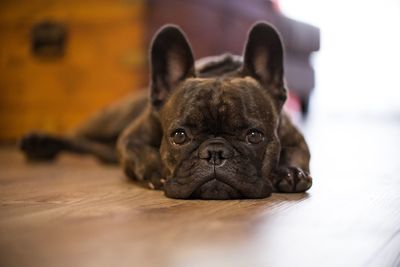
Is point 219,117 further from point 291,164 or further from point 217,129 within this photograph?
point 291,164

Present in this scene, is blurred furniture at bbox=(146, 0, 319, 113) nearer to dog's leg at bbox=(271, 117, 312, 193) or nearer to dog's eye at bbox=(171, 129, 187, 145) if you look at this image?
dog's leg at bbox=(271, 117, 312, 193)

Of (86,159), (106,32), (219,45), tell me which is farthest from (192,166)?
(219,45)

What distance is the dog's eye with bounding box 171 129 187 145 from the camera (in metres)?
2.07

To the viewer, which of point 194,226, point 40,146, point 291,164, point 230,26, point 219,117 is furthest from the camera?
point 230,26

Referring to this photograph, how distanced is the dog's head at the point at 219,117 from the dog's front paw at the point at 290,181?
5 centimetres

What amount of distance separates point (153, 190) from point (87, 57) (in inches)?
105

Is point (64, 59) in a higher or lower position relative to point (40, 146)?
higher

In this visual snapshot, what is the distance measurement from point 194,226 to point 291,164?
855 mm

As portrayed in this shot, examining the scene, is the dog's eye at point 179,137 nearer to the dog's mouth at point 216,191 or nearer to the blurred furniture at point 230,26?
the dog's mouth at point 216,191

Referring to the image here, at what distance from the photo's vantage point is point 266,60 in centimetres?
233

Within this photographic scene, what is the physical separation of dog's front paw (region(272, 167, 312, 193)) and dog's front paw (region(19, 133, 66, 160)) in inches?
79.0

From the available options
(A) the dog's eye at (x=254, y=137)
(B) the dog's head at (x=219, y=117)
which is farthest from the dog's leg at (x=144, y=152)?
(A) the dog's eye at (x=254, y=137)

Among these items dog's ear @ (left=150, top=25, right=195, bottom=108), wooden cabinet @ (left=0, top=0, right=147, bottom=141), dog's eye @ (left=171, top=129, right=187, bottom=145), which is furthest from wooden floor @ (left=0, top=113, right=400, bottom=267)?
wooden cabinet @ (left=0, top=0, right=147, bottom=141)

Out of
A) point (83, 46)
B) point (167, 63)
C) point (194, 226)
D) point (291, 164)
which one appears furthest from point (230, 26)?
point (194, 226)
